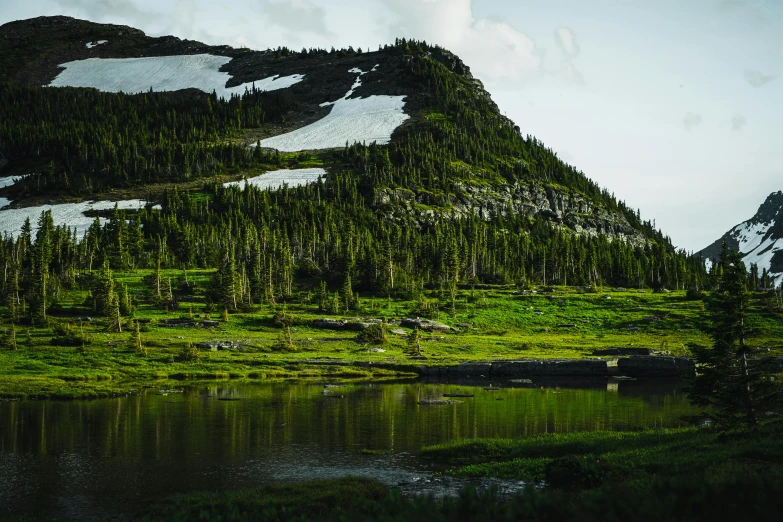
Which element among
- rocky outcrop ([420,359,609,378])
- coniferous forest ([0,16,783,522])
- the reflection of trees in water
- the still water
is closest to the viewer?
coniferous forest ([0,16,783,522])

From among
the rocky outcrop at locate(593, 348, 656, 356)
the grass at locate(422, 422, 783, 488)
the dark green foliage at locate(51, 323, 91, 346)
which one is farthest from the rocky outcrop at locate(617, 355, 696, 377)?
the dark green foliage at locate(51, 323, 91, 346)

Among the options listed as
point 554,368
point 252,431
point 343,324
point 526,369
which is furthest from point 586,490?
point 343,324

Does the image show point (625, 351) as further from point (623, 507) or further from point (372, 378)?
point (623, 507)

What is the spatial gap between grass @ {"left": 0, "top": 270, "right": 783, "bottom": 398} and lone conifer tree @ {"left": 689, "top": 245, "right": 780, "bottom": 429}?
56.5ft

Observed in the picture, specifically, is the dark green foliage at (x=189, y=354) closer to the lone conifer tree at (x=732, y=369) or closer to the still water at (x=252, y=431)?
the still water at (x=252, y=431)

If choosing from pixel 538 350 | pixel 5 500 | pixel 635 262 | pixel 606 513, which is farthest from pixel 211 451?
pixel 635 262

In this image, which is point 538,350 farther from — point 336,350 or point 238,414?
point 238,414

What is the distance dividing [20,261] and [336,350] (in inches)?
3699

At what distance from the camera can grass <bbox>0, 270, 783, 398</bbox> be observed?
74312 mm

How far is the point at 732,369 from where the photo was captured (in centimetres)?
3322

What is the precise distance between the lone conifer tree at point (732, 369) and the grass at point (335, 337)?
1723cm

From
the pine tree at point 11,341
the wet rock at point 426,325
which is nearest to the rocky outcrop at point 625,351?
the wet rock at point 426,325

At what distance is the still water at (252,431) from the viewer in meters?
30.5

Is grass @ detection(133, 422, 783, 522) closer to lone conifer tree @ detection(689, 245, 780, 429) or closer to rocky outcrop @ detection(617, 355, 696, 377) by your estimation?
lone conifer tree @ detection(689, 245, 780, 429)
